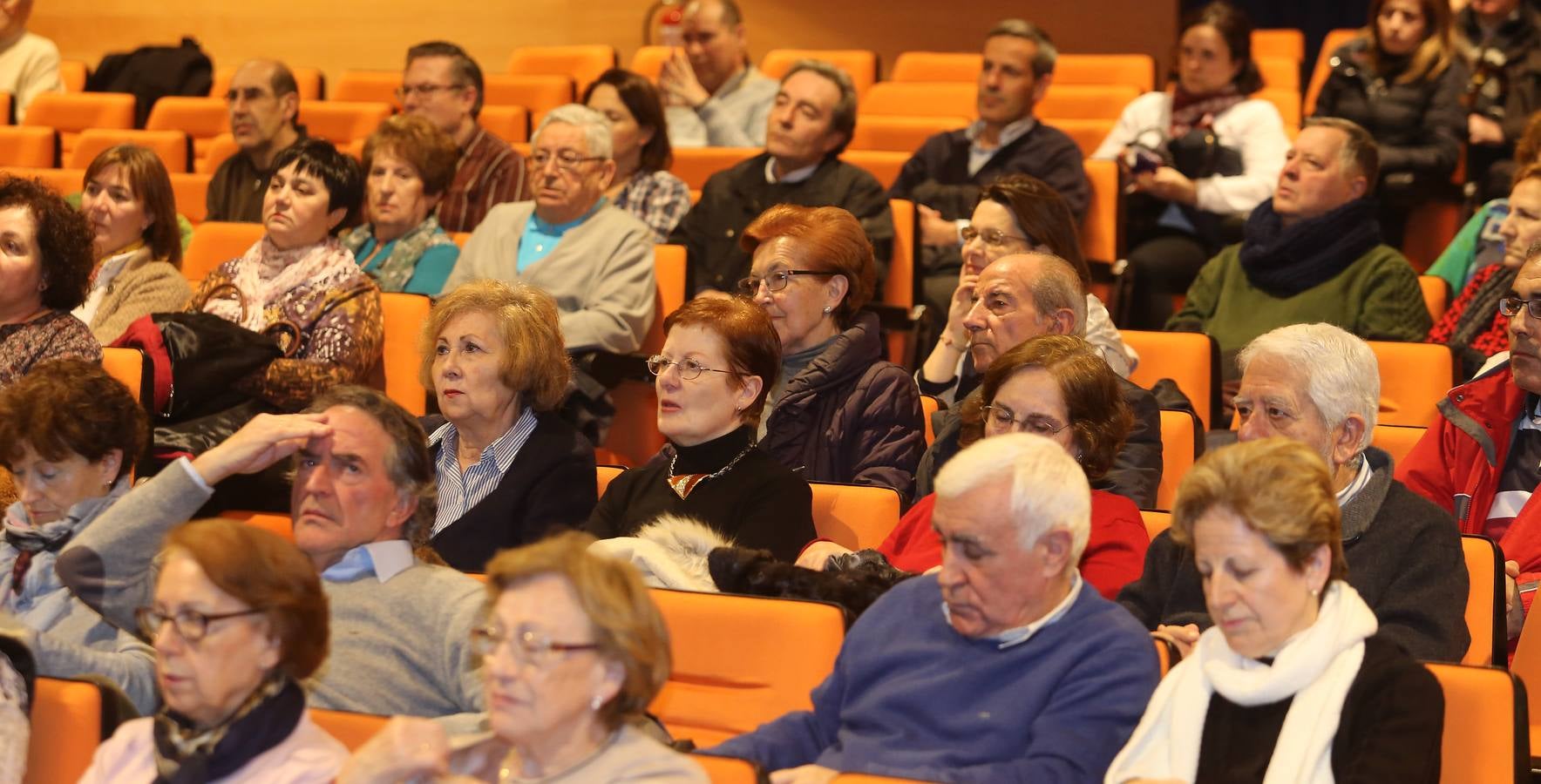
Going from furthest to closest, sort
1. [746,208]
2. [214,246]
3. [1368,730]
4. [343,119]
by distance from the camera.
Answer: [343,119] → [746,208] → [214,246] → [1368,730]

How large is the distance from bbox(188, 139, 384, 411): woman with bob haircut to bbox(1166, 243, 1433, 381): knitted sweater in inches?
69.7

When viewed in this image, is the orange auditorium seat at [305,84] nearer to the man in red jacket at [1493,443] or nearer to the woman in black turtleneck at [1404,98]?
the woman in black turtleneck at [1404,98]

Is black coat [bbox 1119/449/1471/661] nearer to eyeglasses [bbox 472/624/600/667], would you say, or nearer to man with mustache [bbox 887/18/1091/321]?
eyeglasses [bbox 472/624/600/667]

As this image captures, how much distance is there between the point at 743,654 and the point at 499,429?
847mm

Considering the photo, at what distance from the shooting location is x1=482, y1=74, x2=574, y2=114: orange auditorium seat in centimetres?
638

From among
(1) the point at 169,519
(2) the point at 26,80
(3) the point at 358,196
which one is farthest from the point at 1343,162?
(2) the point at 26,80

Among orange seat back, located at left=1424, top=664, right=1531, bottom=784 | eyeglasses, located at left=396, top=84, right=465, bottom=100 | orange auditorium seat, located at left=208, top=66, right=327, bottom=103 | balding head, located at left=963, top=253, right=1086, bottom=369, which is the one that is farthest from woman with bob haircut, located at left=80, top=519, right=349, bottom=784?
orange auditorium seat, located at left=208, top=66, right=327, bottom=103

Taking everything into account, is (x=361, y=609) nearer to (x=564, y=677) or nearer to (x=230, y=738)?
(x=230, y=738)

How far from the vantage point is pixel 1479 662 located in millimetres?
2426

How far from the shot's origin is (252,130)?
5.25 metres

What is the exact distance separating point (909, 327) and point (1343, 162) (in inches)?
40.4

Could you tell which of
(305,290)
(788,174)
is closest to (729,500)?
(305,290)

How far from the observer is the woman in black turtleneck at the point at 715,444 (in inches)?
106

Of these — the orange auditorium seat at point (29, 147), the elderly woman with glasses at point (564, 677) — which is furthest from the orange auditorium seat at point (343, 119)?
the elderly woman with glasses at point (564, 677)
